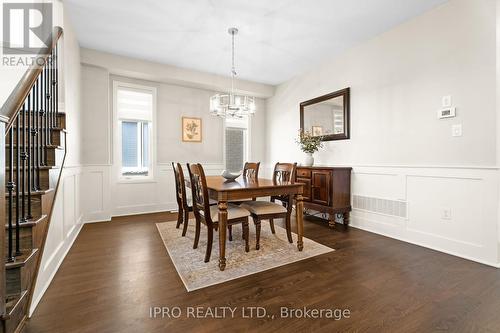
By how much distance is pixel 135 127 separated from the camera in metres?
4.49

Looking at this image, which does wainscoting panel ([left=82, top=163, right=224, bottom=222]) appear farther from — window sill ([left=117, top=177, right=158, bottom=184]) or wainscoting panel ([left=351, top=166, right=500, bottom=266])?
wainscoting panel ([left=351, top=166, right=500, bottom=266])

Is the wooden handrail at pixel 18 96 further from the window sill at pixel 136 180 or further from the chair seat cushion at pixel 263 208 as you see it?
the window sill at pixel 136 180

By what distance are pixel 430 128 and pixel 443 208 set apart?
3.09ft

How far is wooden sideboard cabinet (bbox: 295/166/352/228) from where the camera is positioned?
3.43 m

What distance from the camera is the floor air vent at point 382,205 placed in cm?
302

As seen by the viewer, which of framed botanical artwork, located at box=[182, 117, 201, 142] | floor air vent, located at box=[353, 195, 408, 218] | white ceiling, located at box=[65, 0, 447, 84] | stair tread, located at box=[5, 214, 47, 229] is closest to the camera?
stair tread, located at box=[5, 214, 47, 229]

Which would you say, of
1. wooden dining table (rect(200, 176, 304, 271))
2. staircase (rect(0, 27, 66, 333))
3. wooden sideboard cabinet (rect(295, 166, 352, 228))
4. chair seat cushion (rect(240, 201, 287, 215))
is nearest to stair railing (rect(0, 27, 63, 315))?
staircase (rect(0, 27, 66, 333))

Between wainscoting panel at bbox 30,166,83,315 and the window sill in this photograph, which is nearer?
wainscoting panel at bbox 30,166,83,315

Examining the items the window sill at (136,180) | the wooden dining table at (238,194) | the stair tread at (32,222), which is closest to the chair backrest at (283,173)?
the wooden dining table at (238,194)

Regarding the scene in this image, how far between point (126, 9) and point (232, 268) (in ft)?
10.4

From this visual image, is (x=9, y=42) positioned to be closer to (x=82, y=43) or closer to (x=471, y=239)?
(x=82, y=43)

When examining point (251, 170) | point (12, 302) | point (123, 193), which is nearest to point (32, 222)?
point (12, 302)

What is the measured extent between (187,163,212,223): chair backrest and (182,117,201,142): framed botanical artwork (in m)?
2.49

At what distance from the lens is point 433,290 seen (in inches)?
72.2
